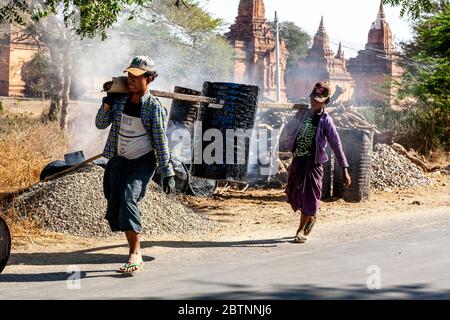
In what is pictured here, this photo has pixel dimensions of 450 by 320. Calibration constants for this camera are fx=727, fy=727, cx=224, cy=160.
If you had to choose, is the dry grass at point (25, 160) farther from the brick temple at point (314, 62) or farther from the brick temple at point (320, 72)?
the brick temple at point (320, 72)

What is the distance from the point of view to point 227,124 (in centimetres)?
1020

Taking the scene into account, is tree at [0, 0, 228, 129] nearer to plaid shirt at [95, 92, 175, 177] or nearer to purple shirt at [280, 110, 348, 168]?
purple shirt at [280, 110, 348, 168]

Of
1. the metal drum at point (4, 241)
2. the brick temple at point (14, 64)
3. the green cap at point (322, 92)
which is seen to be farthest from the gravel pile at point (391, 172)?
the brick temple at point (14, 64)

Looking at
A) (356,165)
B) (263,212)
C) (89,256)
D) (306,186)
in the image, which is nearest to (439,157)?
(356,165)

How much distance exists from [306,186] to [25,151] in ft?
20.7

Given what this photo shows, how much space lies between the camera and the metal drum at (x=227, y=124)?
33.4 ft

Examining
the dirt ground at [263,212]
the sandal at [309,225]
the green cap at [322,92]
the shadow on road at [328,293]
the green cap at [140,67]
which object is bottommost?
the dirt ground at [263,212]

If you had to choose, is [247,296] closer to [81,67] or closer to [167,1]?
[167,1]

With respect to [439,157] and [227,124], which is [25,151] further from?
[439,157]

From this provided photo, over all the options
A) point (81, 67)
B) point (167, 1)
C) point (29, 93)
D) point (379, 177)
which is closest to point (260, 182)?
point (379, 177)

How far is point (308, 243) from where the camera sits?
314 inches

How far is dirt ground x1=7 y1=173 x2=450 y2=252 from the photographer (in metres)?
7.82

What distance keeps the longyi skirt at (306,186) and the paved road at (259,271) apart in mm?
419

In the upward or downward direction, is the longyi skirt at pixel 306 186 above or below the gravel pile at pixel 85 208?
above
